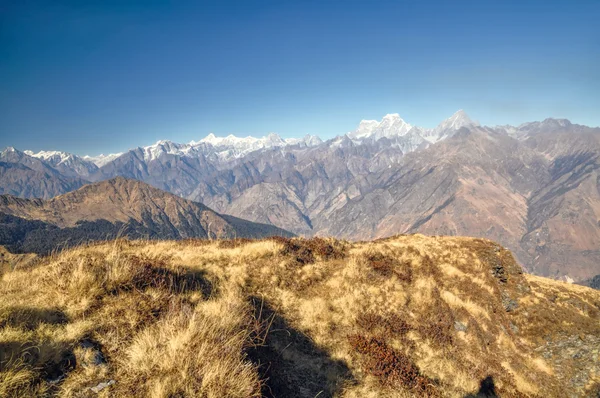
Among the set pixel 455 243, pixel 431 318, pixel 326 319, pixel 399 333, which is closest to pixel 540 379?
pixel 431 318

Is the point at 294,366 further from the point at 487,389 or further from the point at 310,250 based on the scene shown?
the point at 310,250

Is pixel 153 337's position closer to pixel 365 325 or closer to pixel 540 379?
pixel 365 325

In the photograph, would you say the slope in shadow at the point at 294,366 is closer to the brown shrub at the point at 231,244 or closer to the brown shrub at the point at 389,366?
the brown shrub at the point at 389,366

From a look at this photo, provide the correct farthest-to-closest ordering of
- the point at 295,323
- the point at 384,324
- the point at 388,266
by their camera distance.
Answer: the point at 388,266
the point at 384,324
the point at 295,323

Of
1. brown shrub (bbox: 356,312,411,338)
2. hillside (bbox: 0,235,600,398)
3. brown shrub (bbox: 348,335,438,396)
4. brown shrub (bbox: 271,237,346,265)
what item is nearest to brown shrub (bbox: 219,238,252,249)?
hillside (bbox: 0,235,600,398)

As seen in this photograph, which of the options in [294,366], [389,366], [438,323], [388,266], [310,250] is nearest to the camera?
[294,366]

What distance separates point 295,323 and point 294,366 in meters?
2.40

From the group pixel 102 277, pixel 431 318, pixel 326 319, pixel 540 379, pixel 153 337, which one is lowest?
pixel 540 379

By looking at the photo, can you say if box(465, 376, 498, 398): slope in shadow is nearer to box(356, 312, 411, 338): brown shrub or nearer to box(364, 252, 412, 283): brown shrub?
box(356, 312, 411, 338): brown shrub

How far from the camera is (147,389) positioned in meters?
5.26

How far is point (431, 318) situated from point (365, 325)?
15.8 feet

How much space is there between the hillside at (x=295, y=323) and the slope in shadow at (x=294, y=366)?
5cm

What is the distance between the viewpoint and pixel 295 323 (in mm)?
12016

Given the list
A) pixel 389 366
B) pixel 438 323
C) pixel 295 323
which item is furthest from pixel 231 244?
pixel 438 323
